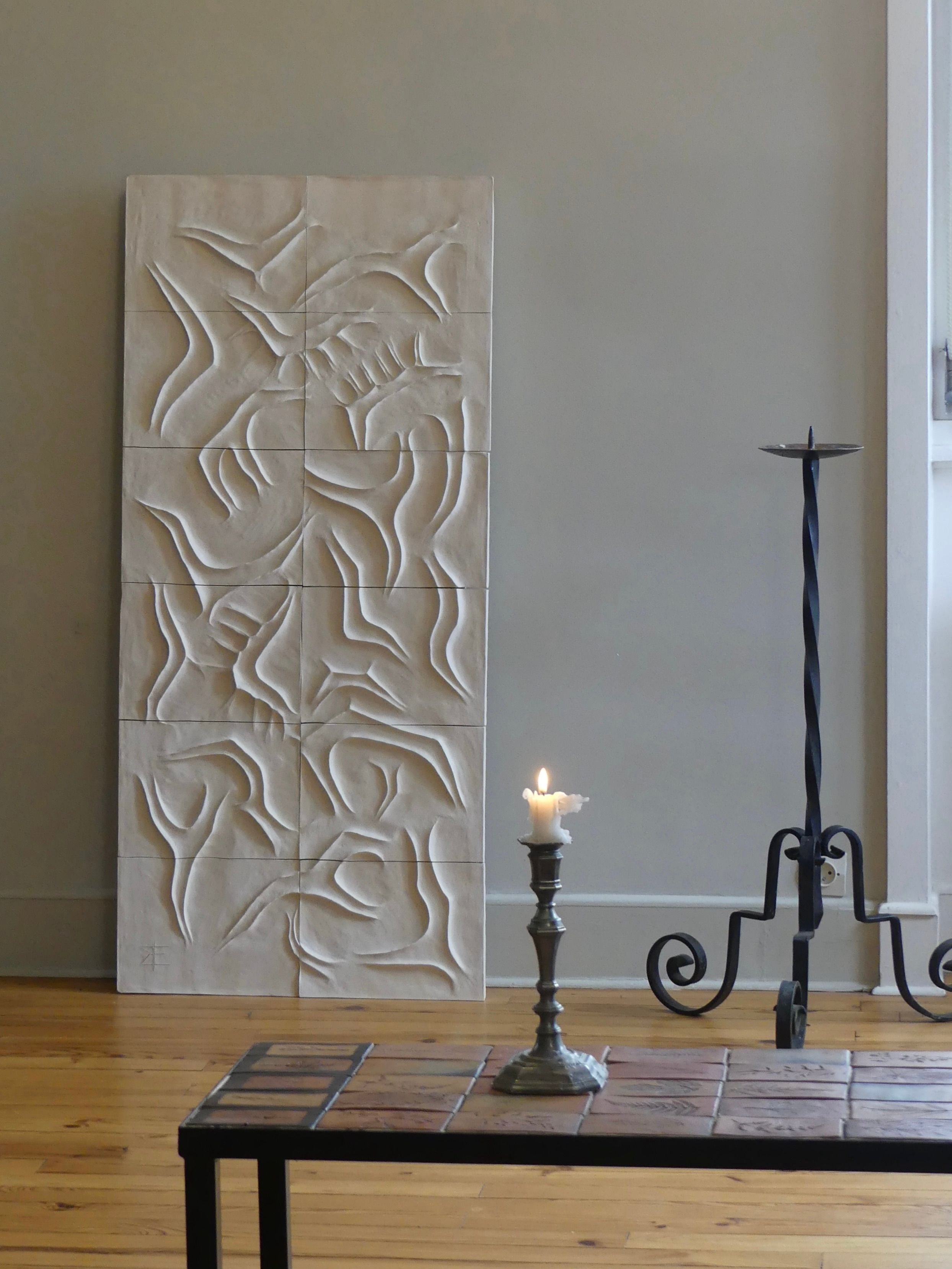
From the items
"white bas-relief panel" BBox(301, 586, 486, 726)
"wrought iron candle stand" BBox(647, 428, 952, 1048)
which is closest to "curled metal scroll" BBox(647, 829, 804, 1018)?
"wrought iron candle stand" BBox(647, 428, 952, 1048)

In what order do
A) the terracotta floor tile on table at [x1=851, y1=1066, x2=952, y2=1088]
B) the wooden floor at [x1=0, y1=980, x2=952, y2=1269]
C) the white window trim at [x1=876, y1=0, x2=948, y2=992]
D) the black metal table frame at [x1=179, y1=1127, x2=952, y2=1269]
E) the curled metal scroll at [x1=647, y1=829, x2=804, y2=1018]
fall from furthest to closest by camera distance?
the white window trim at [x1=876, y1=0, x2=948, y2=992] < the curled metal scroll at [x1=647, y1=829, x2=804, y2=1018] < the wooden floor at [x1=0, y1=980, x2=952, y2=1269] < the terracotta floor tile on table at [x1=851, y1=1066, x2=952, y2=1088] < the black metal table frame at [x1=179, y1=1127, x2=952, y2=1269]

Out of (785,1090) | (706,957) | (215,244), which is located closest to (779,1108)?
(785,1090)

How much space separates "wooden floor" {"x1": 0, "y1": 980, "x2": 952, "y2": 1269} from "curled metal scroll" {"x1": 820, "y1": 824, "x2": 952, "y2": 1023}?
0.64 feet

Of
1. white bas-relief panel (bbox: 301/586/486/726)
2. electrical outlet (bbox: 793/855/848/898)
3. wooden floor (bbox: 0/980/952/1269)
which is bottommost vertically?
wooden floor (bbox: 0/980/952/1269)

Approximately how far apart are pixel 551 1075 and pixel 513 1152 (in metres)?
0.15

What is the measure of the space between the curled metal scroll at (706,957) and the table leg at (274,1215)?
5.46ft

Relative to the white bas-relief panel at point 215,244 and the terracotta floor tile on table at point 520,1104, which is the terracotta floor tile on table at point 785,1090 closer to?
the terracotta floor tile on table at point 520,1104

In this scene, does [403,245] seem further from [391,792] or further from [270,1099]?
[270,1099]

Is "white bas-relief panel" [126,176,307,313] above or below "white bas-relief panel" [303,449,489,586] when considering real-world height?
above

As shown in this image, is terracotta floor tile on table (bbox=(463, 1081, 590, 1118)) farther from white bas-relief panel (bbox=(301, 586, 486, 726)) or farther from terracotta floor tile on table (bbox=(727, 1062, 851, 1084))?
white bas-relief panel (bbox=(301, 586, 486, 726))

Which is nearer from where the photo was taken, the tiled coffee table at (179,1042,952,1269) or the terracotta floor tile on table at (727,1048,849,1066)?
the tiled coffee table at (179,1042,952,1269)

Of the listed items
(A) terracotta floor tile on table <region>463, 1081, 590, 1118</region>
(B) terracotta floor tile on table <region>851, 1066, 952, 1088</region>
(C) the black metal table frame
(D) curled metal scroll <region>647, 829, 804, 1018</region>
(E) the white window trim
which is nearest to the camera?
(C) the black metal table frame

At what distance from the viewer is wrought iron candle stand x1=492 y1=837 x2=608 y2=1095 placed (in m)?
1.62

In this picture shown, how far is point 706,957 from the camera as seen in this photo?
11.1 feet
